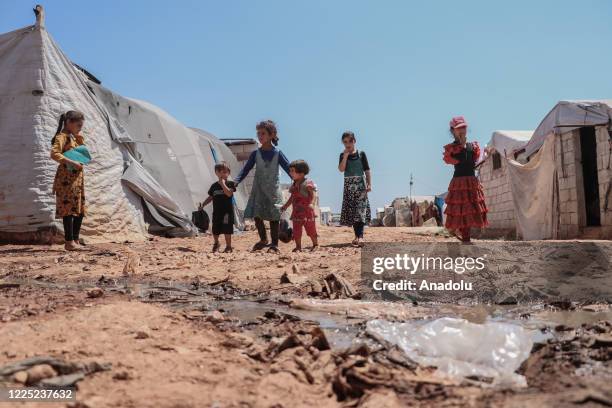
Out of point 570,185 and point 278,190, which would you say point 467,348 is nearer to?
point 278,190

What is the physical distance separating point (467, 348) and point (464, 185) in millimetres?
3054

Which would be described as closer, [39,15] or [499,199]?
[39,15]

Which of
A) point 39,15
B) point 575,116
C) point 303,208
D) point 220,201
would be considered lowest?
point 303,208

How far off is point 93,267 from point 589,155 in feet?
26.9

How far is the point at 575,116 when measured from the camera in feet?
25.8

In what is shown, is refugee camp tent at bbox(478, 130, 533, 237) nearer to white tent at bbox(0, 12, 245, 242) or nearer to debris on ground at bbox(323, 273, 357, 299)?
white tent at bbox(0, 12, 245, 242)

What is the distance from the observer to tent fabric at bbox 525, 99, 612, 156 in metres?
7.51

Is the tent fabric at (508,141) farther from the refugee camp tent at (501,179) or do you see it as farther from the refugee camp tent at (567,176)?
the refugee camp tent at (567,176)

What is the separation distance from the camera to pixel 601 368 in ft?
4.94

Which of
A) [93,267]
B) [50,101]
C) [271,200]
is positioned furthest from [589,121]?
[50,101]

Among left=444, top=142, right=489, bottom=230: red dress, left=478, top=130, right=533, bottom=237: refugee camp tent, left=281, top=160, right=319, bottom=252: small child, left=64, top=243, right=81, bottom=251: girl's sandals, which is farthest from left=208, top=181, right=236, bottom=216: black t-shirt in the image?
left=478, top=130, right=533, bottom=237: refugee camp tent

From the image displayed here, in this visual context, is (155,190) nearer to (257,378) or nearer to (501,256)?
(501,256)

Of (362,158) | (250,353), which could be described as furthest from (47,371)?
(362,158)

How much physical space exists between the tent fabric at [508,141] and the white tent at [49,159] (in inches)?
273
